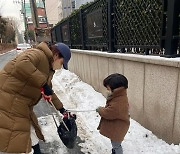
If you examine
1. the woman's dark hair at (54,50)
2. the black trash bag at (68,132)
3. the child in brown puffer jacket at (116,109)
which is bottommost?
the black trash bag at (68,132)

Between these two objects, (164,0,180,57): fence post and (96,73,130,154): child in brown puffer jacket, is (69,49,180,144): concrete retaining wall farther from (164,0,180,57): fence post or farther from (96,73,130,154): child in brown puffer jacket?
(96,73,130,154): child in brown puffer jacket

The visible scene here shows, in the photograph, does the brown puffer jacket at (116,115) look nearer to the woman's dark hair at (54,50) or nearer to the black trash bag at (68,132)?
the black trash bag at (68,132)

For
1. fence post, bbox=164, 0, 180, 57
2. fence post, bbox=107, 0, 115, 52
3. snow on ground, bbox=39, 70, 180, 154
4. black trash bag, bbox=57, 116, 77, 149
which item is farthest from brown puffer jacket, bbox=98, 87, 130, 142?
fence post, bbox=107, 0, 115, 52

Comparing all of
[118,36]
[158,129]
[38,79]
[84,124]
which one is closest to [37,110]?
[84,124]

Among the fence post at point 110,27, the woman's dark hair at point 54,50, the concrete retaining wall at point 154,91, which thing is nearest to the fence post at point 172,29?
the concrete retaining wall at point 154,91

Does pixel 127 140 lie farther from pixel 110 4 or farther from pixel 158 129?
pixel 110 4

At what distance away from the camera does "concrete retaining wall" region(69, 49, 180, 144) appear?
2.60 meters

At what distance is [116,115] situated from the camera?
221 cm

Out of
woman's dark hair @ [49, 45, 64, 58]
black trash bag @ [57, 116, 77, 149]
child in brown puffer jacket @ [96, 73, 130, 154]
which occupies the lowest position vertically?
black trash bag @ [57, 116, 77, 149]

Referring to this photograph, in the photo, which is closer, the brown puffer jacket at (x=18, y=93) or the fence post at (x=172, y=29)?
the brown puffer jacket at (x=18, y=93)

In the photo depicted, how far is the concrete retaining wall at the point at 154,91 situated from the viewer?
2602 mm

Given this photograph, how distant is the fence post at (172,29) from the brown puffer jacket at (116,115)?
3.39 feet

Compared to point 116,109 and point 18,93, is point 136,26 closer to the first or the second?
point 116,109

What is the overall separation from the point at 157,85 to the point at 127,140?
959mm
